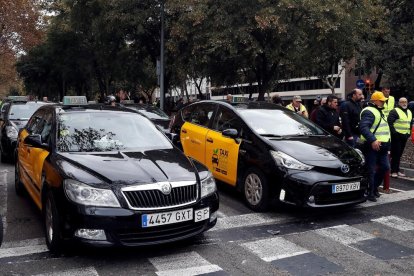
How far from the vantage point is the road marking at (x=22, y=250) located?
16.1 ft

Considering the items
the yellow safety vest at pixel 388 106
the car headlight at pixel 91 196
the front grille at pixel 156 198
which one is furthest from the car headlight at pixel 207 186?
the yellow safety vest at pixel 388 106

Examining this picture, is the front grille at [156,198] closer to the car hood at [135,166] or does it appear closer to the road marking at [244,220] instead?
the car hood at [135,166]

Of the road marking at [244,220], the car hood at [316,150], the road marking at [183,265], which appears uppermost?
the car hood at [316,150]

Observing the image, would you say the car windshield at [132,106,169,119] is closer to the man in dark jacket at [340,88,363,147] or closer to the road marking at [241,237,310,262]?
the man in dark jacket at [340,88,363,147]

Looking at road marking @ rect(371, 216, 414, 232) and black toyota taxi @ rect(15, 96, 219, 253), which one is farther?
road marking @ rect(371, 216, 414, 232)

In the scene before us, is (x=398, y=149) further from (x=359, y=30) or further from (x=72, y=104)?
(x=359, y=30)

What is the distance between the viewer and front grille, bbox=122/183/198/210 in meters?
4.50

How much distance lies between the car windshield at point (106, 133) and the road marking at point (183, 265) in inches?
55.0

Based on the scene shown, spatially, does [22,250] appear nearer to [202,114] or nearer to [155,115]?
[202,114]

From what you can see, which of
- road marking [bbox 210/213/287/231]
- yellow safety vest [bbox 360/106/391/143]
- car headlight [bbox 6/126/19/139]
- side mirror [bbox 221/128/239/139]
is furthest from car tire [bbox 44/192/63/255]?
car headlight [bbox 6/126/19/139]

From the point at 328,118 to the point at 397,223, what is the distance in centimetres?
313

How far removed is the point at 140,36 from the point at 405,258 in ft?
62.3

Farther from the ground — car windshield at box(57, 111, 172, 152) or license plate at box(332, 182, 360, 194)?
car windshield at box(57, 111, 172, 152)

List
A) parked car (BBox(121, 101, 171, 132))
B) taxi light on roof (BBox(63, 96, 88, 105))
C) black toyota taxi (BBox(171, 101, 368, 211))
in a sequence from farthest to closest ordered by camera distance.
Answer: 1. parked car (BBox(121, 101, 171, 132))
2. taxi light on roof (BBox(63, 96, 88, 105))
3. black toyota taxi (BBox(171, 101, 368, 211))
